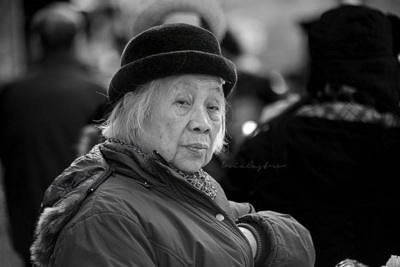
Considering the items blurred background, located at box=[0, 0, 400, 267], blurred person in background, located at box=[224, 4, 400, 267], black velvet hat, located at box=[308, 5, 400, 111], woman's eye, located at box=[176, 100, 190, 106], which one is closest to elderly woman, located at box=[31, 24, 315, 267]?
woman's eye, located at box=[176, 100, 190, 106]

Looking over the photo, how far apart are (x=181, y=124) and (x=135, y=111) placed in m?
0.16

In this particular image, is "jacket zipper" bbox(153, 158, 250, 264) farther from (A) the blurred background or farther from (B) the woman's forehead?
(A) the blurred background

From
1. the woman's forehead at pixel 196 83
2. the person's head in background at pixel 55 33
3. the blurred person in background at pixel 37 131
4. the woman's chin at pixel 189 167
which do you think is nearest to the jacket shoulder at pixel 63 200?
the woman's chin at pixel 189 167

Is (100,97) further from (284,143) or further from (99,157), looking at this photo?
(99,157)

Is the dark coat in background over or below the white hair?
below

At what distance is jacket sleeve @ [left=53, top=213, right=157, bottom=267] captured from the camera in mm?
1706

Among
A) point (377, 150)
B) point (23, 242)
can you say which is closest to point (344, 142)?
point (377, 150)

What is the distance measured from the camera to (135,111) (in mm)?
2115

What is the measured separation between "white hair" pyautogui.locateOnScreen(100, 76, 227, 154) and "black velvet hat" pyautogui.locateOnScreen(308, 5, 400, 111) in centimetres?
108

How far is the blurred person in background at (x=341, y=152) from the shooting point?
107 inches

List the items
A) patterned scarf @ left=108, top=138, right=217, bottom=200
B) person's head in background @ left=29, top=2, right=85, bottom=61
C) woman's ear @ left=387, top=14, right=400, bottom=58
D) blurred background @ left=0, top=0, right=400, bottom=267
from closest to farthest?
patterned scarf @ left=108, top=138, right=217, bottom=200
woman's ear @ left=387, top=14, right=400, bottom=58
person's head in background @ left=29, top=2, right=85, bottom=61
blurred background @ left=0, top=0, right=400, bottom=267

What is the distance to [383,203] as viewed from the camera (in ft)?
8.89

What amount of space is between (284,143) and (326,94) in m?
0.34

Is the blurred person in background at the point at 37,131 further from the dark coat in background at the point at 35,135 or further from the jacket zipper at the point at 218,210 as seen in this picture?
the jacket zipper at the point at 218,210
